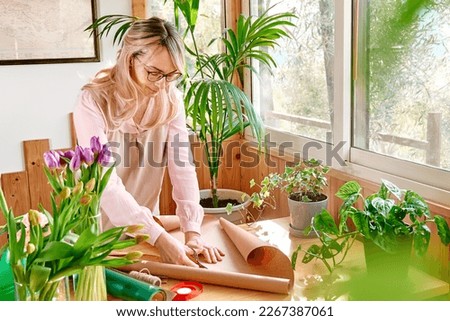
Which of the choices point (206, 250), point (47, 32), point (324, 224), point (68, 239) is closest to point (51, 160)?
point (68, 239)

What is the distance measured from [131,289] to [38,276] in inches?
16.5

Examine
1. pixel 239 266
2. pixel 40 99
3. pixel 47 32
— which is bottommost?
pixel 239 266

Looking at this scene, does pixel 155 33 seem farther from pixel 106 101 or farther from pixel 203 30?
pixel 203 30

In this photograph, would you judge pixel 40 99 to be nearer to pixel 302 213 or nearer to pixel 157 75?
pixel 157 75

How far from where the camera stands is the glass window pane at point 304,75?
2254mm

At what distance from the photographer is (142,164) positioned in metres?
1.99

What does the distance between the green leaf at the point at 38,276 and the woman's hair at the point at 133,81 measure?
40.0 inches

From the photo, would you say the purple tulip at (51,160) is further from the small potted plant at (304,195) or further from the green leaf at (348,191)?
the small potted plant at (304,195)

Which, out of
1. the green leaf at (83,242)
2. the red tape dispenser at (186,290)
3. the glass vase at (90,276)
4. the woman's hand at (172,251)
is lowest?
the red tape dispenser at (186,290)

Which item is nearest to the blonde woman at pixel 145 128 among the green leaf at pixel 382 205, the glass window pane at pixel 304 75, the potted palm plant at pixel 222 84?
the potted palm plant at pixel 222 84

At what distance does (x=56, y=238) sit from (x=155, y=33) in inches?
38.5

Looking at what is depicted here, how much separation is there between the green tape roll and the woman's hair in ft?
2.31

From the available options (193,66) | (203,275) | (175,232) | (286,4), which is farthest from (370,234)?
(193,66)

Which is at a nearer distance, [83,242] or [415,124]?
[83,242]
